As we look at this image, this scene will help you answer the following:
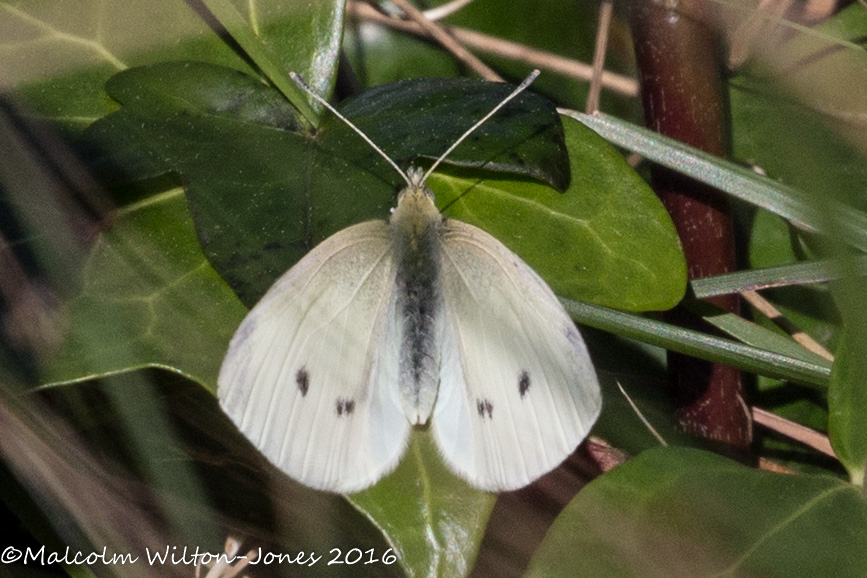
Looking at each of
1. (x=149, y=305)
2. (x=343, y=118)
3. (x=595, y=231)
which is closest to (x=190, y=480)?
(x=149, y=305)

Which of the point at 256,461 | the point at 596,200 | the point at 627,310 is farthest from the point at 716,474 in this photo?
the point at 256,461

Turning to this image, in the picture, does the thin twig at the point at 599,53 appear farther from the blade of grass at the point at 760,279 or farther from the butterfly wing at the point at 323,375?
the butterfly wing at the point at 323,375

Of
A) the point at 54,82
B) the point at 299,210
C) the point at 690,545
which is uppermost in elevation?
the point at 54,82

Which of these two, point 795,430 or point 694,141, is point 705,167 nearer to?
point 694,141

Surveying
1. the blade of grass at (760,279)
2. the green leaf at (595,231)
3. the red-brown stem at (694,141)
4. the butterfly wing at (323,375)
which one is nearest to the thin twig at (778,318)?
the red-brown stem at (694,141)

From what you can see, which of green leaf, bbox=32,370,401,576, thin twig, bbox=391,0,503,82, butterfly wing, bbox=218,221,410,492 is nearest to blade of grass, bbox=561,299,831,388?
butterfly wing, bbox=218,221,410,492

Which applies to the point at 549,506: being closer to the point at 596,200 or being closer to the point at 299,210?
the point at 596,200
